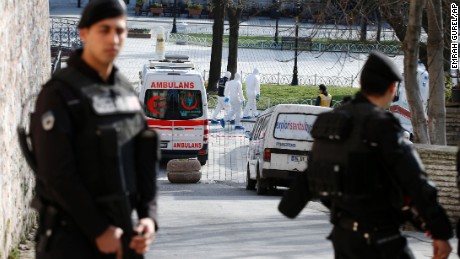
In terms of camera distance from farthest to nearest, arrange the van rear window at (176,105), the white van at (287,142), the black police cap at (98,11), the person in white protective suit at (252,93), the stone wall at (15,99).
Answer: the person in white protective suit at (252,93), the van rear window at (176,105), the white van at (287,142), the stone wall at (15,99), the black police cap at (98,11)

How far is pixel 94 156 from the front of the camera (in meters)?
4.86

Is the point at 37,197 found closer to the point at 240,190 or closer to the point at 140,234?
the point at 140,234

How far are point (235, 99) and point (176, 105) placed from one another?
7.17 m

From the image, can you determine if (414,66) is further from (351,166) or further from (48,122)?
(48,122)

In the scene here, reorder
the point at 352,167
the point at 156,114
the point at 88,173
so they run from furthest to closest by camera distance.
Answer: the point at 156,114
the point at 352,167
the point at 88,173

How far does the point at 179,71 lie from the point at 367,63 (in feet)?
71.8

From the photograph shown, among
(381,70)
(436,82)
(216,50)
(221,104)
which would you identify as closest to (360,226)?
(381,70)

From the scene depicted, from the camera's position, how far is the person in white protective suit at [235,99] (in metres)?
34.7

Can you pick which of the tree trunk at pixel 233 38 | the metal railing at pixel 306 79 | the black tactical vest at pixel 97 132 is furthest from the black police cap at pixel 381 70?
the metal railing at pixel 306 79

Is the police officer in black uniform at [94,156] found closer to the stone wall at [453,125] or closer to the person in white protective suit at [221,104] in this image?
the stone wall at [453,125]

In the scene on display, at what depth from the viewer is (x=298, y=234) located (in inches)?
518

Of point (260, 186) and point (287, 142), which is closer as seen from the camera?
point (287, 142)

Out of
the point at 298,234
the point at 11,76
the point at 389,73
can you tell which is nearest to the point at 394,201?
the point at 389,73

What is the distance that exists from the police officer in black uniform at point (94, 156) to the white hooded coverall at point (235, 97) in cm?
2957
